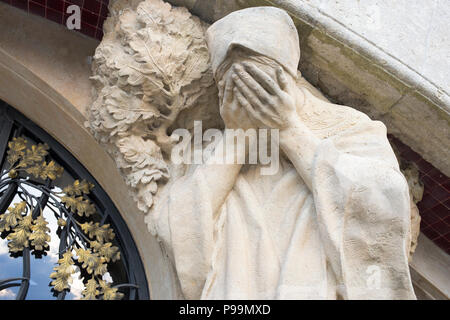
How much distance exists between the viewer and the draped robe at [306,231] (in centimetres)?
208

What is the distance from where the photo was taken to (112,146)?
267 cm

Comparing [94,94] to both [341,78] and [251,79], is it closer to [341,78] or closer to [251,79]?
[251,79]

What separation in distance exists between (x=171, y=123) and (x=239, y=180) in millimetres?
440

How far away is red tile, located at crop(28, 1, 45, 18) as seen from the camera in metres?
3.04

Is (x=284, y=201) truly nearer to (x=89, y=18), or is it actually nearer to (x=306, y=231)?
(x=306, y=231)

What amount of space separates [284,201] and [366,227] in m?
0.31

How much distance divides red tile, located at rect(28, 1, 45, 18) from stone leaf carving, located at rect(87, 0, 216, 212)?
0.51 meters

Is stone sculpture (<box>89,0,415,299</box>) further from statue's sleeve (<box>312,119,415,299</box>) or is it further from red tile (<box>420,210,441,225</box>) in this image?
red tile (<box>420,210,441,225</box>)

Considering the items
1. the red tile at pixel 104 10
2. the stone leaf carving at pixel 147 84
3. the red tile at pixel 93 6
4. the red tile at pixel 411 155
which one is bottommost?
the red tile at pixel 411 155

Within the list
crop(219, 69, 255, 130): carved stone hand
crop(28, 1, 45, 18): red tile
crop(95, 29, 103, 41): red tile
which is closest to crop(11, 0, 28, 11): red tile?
crop(28, 1, 45, 18): red tile

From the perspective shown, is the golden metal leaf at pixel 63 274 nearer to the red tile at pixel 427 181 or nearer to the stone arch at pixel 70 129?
the stone arch at pixel 70 129

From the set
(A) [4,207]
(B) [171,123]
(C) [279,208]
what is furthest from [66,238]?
(C) [279,208]

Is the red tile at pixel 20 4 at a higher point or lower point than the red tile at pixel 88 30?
higher

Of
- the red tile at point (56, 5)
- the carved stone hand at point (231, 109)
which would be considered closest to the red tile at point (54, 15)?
the red tile at point (56, 5)
